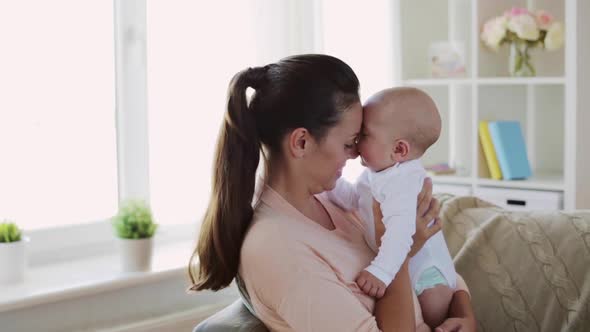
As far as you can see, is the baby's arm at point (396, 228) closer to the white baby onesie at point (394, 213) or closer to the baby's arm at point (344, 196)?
the white baby onesie at point (394, 213)

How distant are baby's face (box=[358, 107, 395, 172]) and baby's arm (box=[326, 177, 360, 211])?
0.59ft

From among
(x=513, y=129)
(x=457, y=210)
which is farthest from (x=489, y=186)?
(x=457, y=210)

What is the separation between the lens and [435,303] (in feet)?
6.35

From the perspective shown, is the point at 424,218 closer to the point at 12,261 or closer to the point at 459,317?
the point at 459,317

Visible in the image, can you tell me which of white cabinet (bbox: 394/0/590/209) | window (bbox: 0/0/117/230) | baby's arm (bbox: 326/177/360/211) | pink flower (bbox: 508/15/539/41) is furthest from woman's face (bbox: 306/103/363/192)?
pink flower (bbox: 508/15/539/41)

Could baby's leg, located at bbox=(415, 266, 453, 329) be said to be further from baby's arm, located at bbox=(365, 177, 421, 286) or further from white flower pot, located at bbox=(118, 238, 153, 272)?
white flower pot, located at bbox=(118, 238, 153, 272)

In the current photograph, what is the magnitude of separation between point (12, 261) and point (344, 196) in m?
1.11

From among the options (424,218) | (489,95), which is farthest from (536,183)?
(424,218)

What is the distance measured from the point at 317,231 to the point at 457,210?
760 millimetres

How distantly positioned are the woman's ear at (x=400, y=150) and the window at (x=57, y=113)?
1.46m

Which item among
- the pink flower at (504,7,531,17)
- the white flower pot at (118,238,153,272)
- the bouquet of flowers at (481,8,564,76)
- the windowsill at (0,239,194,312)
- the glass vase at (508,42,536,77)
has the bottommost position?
the windowsill at (0,239,194,312)

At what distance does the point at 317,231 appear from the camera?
70.2 inches

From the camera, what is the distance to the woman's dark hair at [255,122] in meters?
1.72

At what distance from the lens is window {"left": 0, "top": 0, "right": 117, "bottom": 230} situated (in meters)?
2.81
